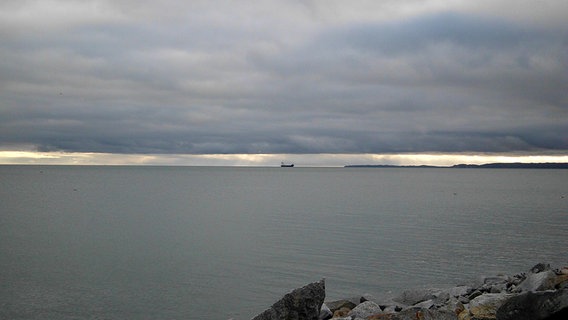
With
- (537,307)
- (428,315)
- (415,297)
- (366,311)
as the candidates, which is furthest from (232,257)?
(537,307)

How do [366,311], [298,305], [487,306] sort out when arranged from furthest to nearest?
[366,311] → [487,306] → [298,305]

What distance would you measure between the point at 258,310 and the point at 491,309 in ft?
34.0

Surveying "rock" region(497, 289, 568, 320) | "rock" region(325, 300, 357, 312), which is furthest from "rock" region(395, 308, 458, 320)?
"rock" region(325, 300, 357, 312)

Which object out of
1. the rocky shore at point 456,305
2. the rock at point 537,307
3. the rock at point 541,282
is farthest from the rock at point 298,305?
the rock at point 541,282

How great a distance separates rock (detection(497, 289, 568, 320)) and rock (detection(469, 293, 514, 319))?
2.18 m

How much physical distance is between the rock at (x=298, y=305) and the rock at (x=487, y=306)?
3902 mm

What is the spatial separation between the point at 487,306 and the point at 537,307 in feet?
11.4

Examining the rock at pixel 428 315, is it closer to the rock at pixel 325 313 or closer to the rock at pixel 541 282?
the rock at pixel 541 282

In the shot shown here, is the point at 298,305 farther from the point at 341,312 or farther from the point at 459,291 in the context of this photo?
the point at 459,291

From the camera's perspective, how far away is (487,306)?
14.1 metres

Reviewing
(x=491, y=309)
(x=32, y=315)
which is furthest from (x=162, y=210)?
(x=491, y=309)

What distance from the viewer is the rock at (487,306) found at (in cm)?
1366

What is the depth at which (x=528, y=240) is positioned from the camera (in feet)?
132

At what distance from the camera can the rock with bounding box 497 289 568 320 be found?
1038cm
